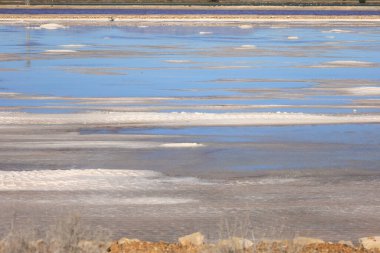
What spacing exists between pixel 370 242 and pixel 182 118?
8.44 metres

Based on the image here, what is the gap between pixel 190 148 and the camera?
46.3 ft

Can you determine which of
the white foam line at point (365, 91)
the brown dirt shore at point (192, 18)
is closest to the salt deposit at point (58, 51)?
the white foam line at point (365, 91)

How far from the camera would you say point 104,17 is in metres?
63.5

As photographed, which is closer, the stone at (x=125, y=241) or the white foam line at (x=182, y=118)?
the stone at (x=125, y=241)

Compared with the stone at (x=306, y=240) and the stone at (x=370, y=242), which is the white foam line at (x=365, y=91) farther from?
the stone at (x=306, y=240)

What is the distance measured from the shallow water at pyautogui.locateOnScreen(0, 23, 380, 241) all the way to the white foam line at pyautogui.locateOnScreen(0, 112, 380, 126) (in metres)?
0.13

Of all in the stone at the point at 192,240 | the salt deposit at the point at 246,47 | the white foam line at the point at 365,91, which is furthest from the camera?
the salt deposit at the point at 246,47

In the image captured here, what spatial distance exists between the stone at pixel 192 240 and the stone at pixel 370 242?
139 centimetres

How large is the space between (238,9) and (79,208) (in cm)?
6905

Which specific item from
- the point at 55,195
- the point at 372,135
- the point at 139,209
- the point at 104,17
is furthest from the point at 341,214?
the point at 104,17

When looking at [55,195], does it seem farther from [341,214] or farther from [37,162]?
[341,214]

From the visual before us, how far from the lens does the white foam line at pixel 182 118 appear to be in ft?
54.2

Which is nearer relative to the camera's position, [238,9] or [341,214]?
[341,214]

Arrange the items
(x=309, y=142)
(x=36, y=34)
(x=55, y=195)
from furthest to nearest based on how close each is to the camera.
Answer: (x=36, y=34) < (x=309, y=142) < (x=55, y=195)
